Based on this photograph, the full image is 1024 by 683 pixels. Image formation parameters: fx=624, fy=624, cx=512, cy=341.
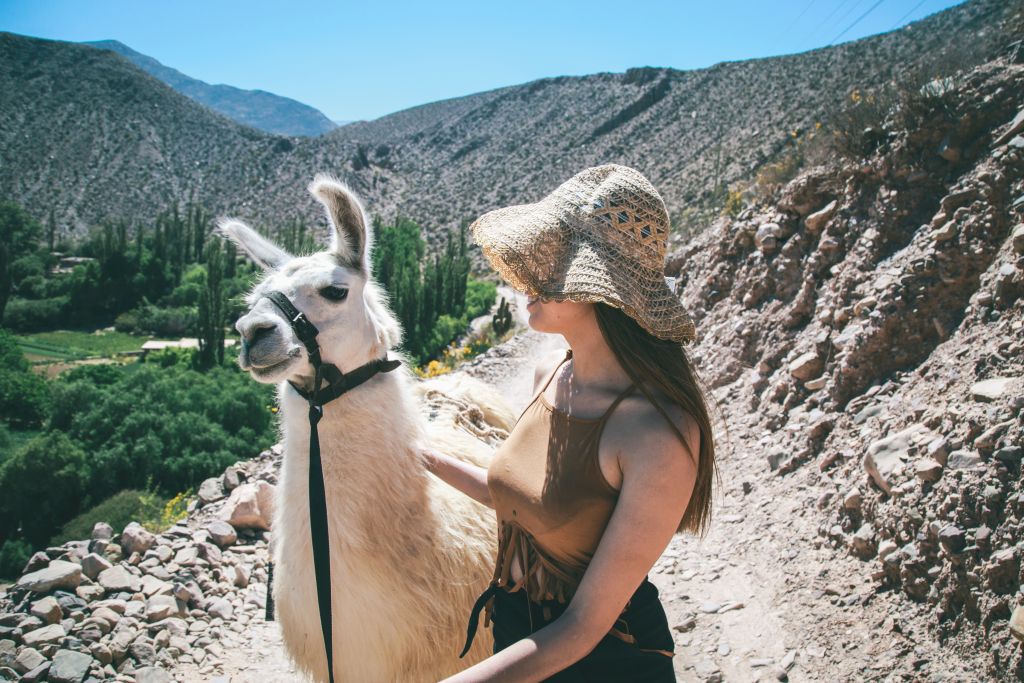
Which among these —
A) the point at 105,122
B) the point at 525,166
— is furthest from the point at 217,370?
the point at 105,122

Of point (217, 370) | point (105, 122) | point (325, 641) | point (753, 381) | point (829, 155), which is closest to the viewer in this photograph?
point (325, 641)

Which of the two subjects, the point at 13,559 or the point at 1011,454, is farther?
the point at 13,559

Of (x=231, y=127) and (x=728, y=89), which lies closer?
(x=728, y=89)

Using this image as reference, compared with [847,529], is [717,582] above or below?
below

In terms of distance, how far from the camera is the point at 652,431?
135cm

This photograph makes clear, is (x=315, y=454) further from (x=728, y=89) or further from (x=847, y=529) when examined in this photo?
(x=728, y=89)

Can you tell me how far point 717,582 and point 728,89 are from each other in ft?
159

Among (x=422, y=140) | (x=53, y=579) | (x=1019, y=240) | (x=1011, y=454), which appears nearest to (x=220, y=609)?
(x=53, y=579)

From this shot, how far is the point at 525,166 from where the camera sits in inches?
2026

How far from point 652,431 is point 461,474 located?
942 mm

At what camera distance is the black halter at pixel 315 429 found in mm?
1911

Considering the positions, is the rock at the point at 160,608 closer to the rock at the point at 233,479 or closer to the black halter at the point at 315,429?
the rock at the point at 233,479

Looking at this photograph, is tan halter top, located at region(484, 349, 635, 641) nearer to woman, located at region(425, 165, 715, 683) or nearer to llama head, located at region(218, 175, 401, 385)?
woman, located at region(425, 165, 715, 683)

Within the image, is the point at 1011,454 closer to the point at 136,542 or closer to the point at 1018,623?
the point at 1018,623
